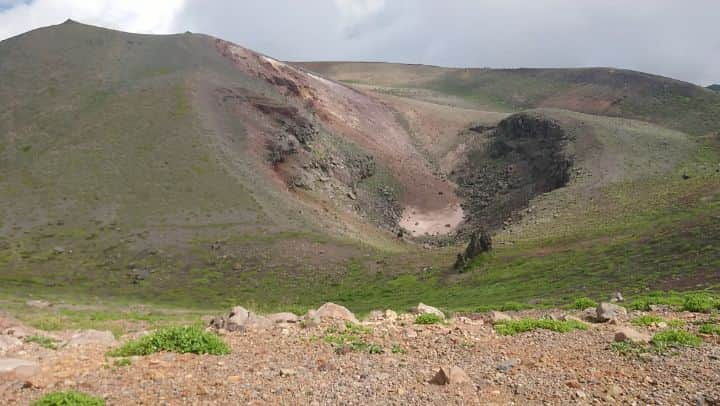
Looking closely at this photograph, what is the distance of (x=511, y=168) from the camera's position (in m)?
84.9

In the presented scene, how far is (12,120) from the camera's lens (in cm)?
6919

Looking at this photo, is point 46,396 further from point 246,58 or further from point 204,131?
point 246,58

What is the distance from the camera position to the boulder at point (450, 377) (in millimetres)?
10234

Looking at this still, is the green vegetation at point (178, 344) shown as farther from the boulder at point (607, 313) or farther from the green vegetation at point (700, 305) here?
the green vegetation at point (700, 305)

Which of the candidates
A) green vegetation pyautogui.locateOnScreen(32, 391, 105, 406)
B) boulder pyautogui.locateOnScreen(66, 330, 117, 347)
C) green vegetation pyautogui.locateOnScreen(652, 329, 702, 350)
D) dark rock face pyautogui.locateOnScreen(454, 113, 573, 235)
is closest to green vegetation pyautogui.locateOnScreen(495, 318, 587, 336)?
green vegetation pyautogui.locateOnScreen(652, 329, 702, 350)

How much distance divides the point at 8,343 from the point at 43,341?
84cm

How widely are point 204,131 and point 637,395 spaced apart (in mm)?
61242

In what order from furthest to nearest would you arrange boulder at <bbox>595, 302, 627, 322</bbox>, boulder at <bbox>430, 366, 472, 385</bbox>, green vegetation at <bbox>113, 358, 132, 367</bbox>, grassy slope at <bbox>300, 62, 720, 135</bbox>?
grassy slope at <bbox>300, 62, 720, 135</bbox>, boulder at <bbox>595, 302, 627, 322</bbox>, green vegetation at <bbox>113, 358, 132, 367</bbox>, boulder at <bbox>430, 366, 472, 385</bbox>

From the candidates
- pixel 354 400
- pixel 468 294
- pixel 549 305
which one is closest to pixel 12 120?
pixel 468 294

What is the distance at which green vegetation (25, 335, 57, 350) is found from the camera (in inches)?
551

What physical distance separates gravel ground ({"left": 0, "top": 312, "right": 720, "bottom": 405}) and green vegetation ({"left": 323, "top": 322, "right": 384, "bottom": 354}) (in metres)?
0.19

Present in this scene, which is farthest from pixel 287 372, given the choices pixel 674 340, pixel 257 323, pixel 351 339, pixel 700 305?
pixel 700 305

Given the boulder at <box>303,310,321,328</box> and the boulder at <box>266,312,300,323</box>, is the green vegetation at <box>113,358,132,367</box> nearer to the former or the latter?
the boulder at <box>303,310,321,328</box>

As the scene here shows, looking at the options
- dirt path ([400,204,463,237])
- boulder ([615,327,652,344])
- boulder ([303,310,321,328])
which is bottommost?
dirt path ([400,204,463,237])
